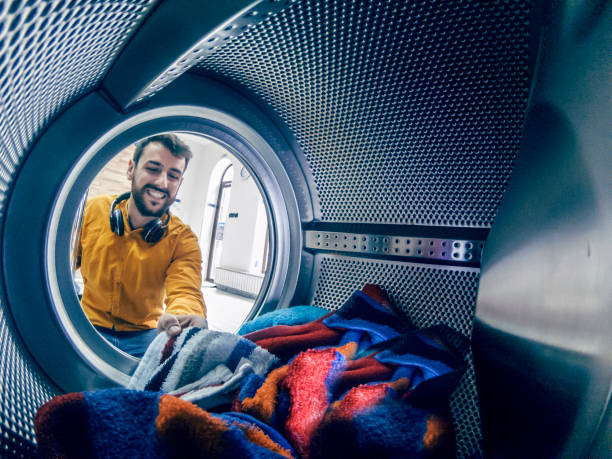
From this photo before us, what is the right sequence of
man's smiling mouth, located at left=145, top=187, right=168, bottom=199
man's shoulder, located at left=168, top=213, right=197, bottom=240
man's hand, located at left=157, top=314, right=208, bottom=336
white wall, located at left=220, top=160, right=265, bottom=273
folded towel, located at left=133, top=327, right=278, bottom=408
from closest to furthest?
1. folded towel, located at left=133, top=327, right=278, bottom=408
2. man's hand, located at left=157, top=314, right=208, bottom=336
3. man's shoulder, located at left=168, top=213, right=197, bottom=240
4. man's smiling mouth, located at left=145, top=187, right=168, bottom=199
5. white wall, located at left=220, top=160, right=265, bottom=273

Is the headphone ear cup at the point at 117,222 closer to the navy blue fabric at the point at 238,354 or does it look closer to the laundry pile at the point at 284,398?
the laundry pile at the point at 284,398

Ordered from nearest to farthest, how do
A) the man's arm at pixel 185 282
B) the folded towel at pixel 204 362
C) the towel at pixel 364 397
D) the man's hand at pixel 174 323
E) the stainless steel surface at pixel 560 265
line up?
1. the stainless steel surface at pixel 560 265
2. the towel at pixel 364 397
3. the folded towel at pixel 204 362
4. the man's hand at pixel 174 323
5. the man's arm at pixel 185 282

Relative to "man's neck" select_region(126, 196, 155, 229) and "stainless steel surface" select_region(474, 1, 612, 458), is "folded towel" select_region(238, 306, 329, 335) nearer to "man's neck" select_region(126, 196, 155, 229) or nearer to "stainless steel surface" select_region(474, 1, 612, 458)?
"stainless steel surface" select_region(474, 1, 612, 458)

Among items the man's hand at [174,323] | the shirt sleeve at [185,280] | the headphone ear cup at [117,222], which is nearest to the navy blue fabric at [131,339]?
the shirt sleeve at [185,280]

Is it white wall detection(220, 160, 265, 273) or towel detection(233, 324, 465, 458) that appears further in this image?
white wall detection(220, 160, 265, 273)

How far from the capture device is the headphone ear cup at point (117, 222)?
4.21 feet

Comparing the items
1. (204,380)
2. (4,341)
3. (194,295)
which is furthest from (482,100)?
(194,295)

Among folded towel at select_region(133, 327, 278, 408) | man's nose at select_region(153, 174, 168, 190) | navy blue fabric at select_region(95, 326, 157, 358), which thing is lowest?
navy blue fabric at select_region(95, 326, 157, 358)

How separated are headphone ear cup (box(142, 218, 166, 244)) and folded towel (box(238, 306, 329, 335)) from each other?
2.79 ft

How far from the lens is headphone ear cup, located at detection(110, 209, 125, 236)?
4.21ft

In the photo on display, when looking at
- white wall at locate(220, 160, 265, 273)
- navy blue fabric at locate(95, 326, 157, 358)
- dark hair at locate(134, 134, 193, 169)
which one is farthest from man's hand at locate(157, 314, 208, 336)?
white wall at locate(220, 160, 265, 273)

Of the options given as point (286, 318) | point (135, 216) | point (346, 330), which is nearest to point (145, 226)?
point (135, 216)

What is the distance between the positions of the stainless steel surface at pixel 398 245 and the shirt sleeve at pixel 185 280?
616 mm

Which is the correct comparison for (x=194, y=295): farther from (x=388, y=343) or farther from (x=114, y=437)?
(x=114, y=437)
